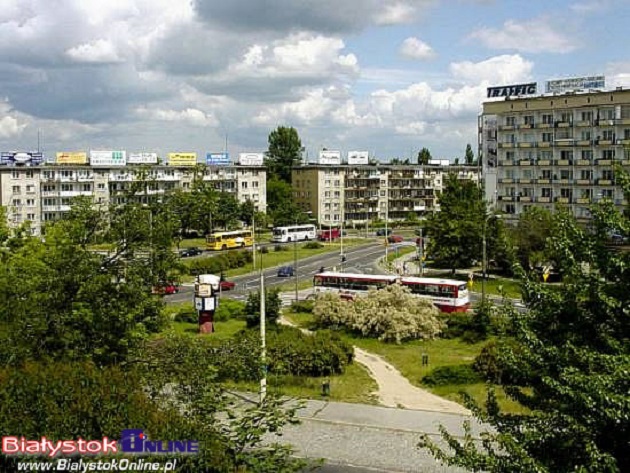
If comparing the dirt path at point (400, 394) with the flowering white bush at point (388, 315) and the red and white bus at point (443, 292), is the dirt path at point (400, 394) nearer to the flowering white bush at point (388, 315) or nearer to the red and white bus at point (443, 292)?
the flowering white bush at point (388, 315)

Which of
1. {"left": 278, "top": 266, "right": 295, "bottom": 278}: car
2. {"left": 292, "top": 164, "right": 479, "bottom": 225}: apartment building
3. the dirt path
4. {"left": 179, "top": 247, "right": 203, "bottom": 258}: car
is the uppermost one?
{"left": 292, "top": 164, "right": 479, "bottom": 225}: apartment building

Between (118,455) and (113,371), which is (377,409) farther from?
(118,455)

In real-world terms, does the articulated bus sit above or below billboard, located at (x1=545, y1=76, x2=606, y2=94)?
below

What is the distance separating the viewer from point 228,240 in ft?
273

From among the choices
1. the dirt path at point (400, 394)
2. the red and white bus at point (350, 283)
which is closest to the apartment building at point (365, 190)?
the red and white bus at point (350, 283)

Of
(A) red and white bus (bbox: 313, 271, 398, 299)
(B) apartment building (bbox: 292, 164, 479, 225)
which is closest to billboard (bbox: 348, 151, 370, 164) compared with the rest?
(B) apartment building (bbox: 292, 164, 479, 225)

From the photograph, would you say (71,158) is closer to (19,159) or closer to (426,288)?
(19,159)

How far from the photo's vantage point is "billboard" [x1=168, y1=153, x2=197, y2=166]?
10256 cm

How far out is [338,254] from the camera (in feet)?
265

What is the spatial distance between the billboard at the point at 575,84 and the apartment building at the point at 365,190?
38.6 m

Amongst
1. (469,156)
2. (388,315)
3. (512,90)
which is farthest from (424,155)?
(388,315)

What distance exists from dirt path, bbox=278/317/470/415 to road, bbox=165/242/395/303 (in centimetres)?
2368

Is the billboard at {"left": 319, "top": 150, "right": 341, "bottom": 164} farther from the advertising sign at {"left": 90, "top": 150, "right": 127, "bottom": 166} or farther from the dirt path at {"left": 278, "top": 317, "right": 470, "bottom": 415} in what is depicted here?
the dirt path at {"left": 278, "top": 317, "right": 470, "bottom": 415}

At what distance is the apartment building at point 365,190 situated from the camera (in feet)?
376
